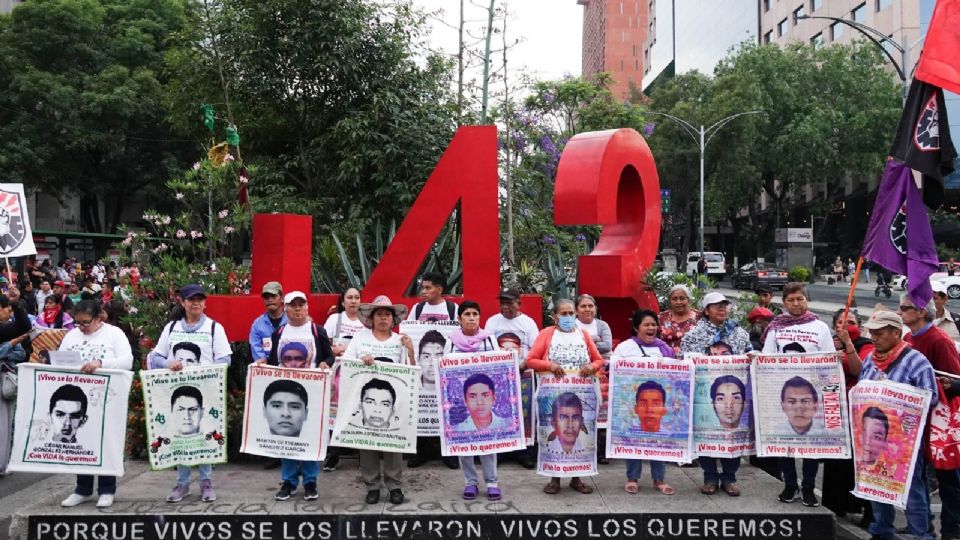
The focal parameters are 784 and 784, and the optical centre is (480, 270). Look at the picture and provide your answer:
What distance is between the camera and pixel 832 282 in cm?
3944

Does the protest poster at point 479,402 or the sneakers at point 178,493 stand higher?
the protest poster at point 479,402

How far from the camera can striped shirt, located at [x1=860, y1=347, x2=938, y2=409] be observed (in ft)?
17.2

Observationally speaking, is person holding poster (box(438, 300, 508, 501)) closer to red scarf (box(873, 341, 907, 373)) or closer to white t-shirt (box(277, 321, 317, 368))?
white t-shirt (box(277, 321, 317, 368))

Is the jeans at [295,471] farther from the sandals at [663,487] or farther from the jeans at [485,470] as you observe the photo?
the sandals at [663,487]

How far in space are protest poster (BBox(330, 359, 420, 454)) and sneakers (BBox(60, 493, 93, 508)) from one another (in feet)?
6.29

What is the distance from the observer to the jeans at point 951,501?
5.39 m

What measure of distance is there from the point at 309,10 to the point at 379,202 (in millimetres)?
3395

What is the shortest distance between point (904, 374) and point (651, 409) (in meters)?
1.81

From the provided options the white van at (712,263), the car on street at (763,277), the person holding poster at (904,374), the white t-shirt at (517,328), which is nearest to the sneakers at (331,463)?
the white t-shirt at (517,328)

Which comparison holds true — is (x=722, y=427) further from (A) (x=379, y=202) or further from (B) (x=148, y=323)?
(A) (x=379, y=202)

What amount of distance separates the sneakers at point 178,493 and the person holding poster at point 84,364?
1.40 ft

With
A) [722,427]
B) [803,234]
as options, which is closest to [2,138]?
[722,427]

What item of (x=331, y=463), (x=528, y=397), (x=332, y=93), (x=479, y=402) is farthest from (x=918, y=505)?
(x=332, y=93)

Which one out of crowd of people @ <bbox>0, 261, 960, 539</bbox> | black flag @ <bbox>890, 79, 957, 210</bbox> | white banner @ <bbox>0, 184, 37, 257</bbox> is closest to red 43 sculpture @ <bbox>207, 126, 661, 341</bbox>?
crowd of people @ <bbox>0, 261, 960, 539</bbox>
